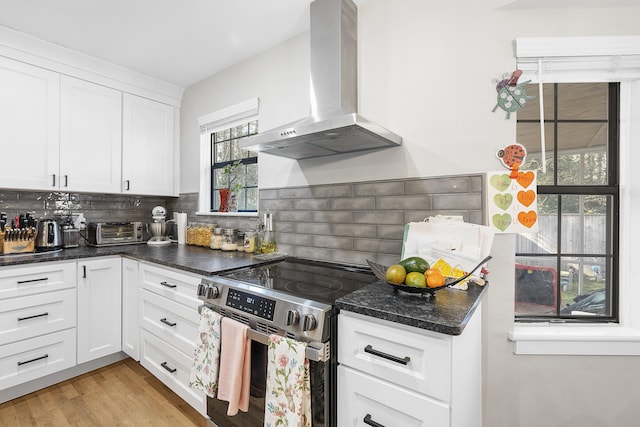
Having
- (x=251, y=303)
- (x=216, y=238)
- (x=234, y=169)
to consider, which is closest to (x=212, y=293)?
(x=251, y=303)

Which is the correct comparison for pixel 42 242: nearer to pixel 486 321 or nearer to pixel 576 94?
pixel 486 321

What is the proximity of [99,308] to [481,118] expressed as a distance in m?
2.82

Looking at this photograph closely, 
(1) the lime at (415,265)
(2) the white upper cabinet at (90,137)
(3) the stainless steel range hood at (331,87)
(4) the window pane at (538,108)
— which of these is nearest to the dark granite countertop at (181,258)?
(2) the white upper cabinet at (90,137)

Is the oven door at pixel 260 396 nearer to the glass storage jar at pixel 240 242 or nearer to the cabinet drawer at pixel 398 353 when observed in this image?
the cabinet drawer at pixel 398 353

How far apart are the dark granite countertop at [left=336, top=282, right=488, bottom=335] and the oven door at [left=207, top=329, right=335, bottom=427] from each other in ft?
0.86

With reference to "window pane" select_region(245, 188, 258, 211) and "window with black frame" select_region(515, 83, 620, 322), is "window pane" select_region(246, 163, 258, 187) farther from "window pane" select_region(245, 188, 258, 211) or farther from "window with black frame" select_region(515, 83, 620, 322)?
"window with black frame" select_region(515, 83, 620, 322)

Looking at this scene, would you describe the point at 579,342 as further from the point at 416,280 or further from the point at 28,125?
→ the point at 28,125

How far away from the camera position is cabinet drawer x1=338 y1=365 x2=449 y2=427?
0.95m

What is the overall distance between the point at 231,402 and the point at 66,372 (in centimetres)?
173

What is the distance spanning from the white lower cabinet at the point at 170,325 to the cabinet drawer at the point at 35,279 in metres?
0.46

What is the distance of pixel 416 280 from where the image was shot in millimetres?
1145

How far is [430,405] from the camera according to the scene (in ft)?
3.10

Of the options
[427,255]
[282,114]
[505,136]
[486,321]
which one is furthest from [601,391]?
[282,114]

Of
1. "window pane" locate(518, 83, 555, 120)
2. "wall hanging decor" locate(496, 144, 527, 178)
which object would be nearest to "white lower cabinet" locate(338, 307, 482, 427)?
"wall hanging decor" locate(496, 144, 527, 178)
